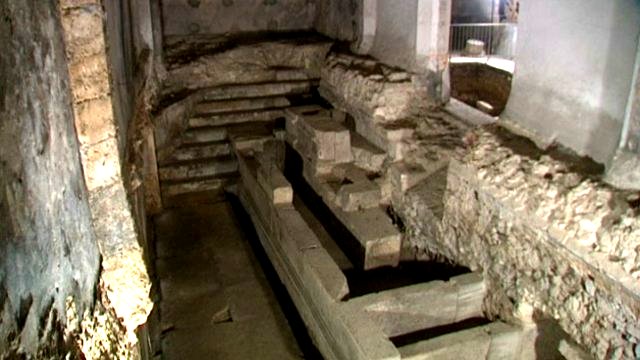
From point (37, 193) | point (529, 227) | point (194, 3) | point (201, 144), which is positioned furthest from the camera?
point (194, 3)

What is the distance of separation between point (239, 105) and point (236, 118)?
0.27m

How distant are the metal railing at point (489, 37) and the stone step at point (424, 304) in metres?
8.65

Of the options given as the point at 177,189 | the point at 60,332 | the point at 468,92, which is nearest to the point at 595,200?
the point at 60,332

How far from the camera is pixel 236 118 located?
8.12m

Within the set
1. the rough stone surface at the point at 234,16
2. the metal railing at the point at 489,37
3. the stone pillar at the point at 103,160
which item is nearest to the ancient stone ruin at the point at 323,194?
the stone pillar at the point at 103,160

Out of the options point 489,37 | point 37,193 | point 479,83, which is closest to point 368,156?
point 37,193

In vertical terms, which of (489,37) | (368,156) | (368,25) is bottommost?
(368,156)

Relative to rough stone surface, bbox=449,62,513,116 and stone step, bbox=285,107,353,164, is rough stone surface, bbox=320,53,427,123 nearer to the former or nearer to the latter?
stone step, bbox=285,107,353,164

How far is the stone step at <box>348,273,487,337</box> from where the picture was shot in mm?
4207

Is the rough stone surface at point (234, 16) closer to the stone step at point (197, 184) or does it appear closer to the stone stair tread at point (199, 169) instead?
the stone stair tread at point (199, 169)

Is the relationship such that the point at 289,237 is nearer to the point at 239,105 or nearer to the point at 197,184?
the point at 197,184

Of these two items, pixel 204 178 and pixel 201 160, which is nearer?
pixel 204 178

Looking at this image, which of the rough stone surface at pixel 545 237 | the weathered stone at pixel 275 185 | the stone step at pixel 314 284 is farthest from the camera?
the weathered stone at pixel 275 185

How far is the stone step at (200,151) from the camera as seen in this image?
759 centimetres
